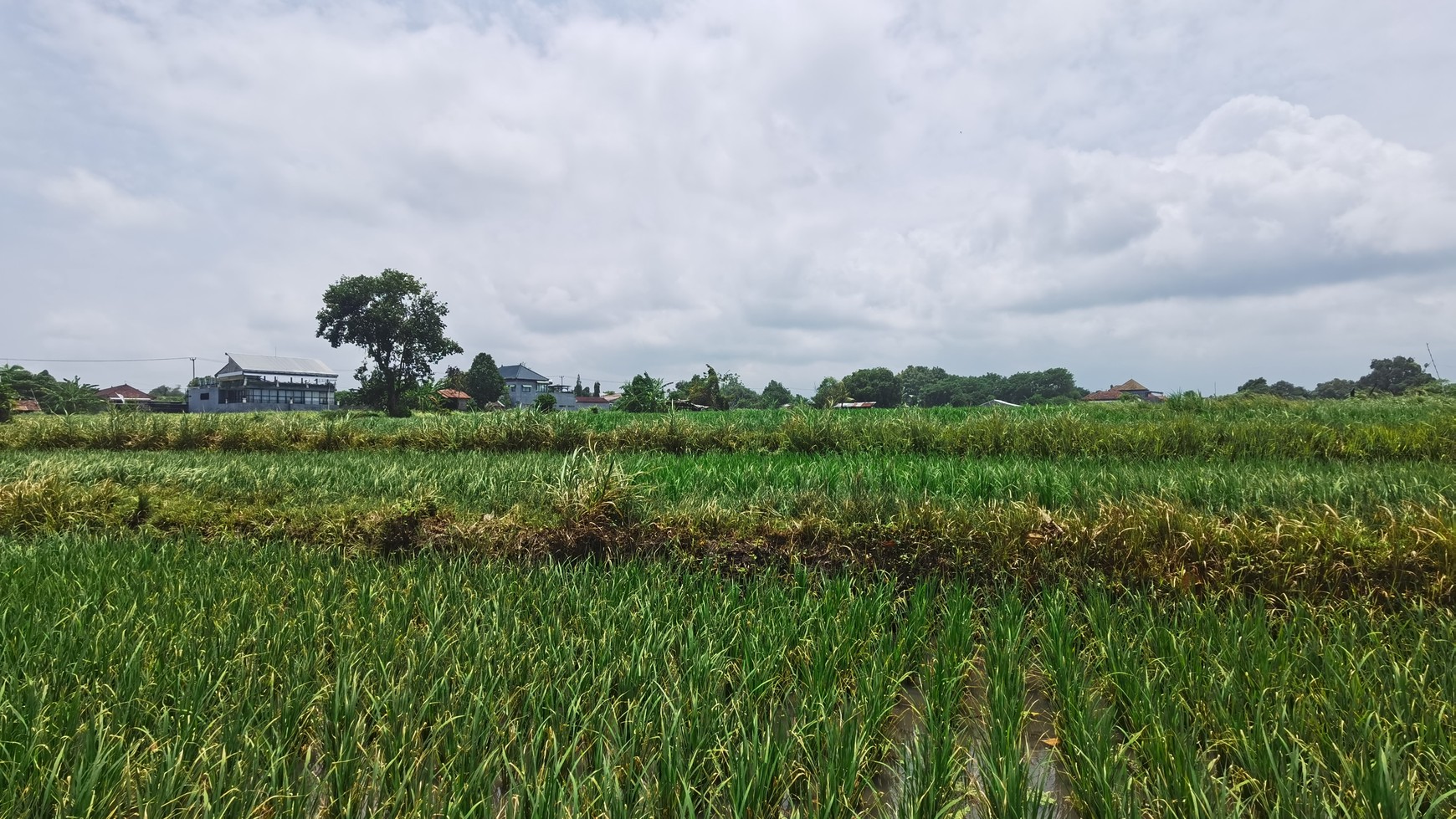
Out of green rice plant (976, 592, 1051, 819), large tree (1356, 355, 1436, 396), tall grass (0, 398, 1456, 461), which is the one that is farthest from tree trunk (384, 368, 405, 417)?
large tree (1356, 355, 1436, 396)

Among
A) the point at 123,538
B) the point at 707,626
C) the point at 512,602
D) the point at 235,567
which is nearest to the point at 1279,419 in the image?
the point at 707,626

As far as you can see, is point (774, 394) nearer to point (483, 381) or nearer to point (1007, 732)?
point (483, 381)

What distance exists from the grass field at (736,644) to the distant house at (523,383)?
62.8m

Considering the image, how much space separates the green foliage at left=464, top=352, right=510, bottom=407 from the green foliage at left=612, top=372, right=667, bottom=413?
15338 mm

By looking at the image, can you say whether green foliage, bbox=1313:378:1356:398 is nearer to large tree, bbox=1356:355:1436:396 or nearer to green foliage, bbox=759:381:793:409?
large tree, bbox=1356:355:1436:396

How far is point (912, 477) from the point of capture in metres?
5.84

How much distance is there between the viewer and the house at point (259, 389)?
167ft

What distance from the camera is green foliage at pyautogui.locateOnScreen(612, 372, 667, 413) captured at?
37562mm

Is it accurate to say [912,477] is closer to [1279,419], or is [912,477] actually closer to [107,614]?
[107,614]

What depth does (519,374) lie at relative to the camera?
68.2m

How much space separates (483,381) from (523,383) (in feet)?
56.6

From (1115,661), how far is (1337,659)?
0.95 metres

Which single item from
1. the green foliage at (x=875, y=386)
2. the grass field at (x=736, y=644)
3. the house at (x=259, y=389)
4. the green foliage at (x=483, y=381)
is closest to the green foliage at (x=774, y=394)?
the green foliage at (x=875, y=386)

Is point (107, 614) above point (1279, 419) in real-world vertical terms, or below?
below
